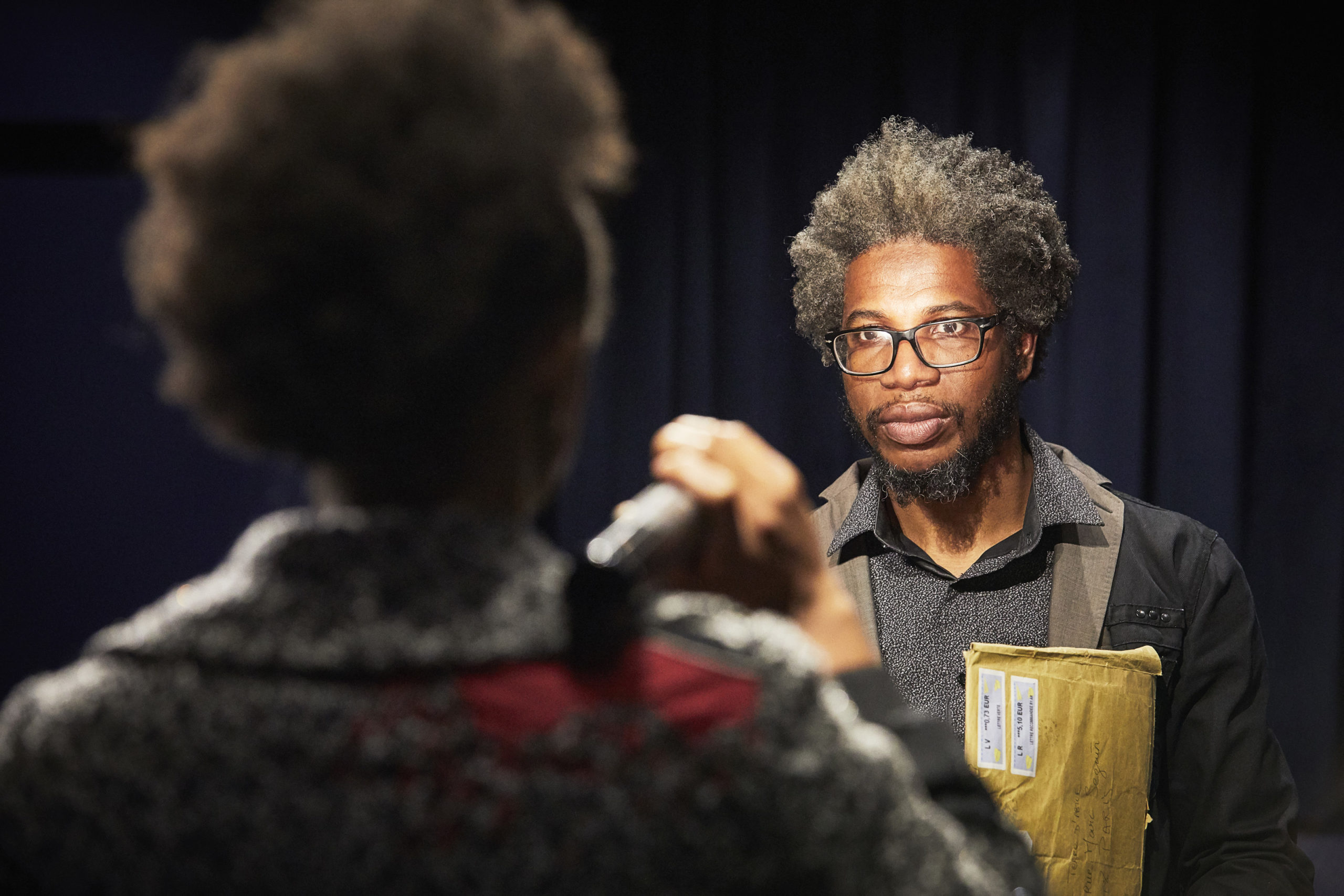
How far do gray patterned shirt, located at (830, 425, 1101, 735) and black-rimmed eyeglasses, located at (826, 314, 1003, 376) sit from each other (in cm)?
24

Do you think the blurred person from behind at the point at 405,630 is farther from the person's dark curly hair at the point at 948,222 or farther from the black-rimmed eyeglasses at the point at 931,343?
the person's dark curly hair at the point at 948,222

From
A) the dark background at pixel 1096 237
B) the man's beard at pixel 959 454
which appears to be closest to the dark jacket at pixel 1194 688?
the man's beard at pixel 959 454

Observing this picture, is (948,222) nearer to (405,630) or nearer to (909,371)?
(909,371)

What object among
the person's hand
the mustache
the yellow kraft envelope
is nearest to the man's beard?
the mustache

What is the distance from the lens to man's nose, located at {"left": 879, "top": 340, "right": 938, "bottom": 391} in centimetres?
163

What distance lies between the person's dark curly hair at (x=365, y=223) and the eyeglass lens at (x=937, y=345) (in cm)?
112

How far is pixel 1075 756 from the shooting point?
1433mm

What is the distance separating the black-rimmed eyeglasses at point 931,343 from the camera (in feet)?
5.37

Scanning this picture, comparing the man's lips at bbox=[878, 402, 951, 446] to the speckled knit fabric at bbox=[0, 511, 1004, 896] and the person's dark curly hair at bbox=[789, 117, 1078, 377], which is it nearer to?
the person's dark curly hair at bbox=[789, 117, 1078, 377]

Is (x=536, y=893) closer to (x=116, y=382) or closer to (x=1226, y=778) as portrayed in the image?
(x=1226, y=778)

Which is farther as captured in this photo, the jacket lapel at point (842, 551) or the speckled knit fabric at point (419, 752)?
the jacket lapel at point (842, 551)

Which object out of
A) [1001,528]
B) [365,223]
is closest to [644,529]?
[365,223]

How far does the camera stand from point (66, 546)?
2.01 m

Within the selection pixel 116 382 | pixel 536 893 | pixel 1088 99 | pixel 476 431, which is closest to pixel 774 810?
pixel 536 893
